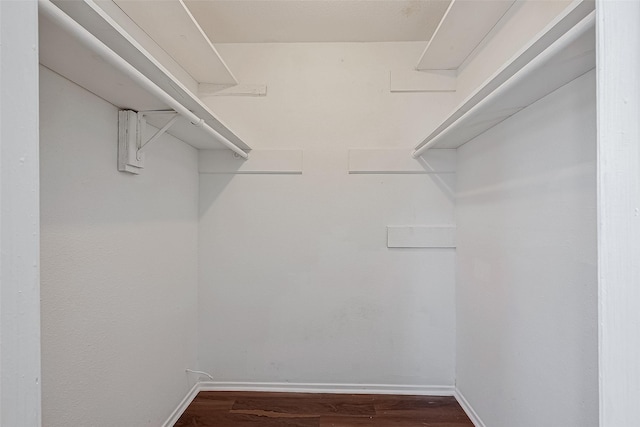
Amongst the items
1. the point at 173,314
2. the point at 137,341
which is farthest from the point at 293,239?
the point at 137,341

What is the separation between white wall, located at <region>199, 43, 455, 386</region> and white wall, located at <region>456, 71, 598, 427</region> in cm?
41

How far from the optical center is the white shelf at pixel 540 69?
72cm

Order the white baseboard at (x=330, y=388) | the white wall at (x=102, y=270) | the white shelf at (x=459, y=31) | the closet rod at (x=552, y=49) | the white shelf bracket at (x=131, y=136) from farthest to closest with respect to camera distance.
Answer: the white baseboard at (x=330, y=388), the white shelf at (x=459, y=31), the white shelf bracket at (x=131, y=136), the white wall at (x=102, y=270), the closet rod at (x=552, y=49)

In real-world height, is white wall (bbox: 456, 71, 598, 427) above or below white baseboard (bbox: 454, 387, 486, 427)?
above

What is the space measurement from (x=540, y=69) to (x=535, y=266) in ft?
2.46

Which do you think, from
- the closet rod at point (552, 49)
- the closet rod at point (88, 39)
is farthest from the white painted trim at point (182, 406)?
the closet rod at point (552, 49)

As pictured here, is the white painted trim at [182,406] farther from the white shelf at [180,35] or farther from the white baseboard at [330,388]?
the white shelf at [180,35]

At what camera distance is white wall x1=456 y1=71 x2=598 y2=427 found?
97 centimetres

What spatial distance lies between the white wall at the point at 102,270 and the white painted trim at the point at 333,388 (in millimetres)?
344

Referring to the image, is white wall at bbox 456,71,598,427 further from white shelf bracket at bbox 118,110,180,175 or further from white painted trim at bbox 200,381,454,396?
white shelf bracket at bbox 118,110,180,175

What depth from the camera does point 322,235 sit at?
2.00 m

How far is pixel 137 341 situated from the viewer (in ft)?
4.44

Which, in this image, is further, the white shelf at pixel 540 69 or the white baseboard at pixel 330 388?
the white baseboard at pixel 330 388

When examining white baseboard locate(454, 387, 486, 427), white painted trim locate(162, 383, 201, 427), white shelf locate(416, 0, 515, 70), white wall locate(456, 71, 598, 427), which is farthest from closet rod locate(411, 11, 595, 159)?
white painted trim locate(162, 383, 201, 427)
